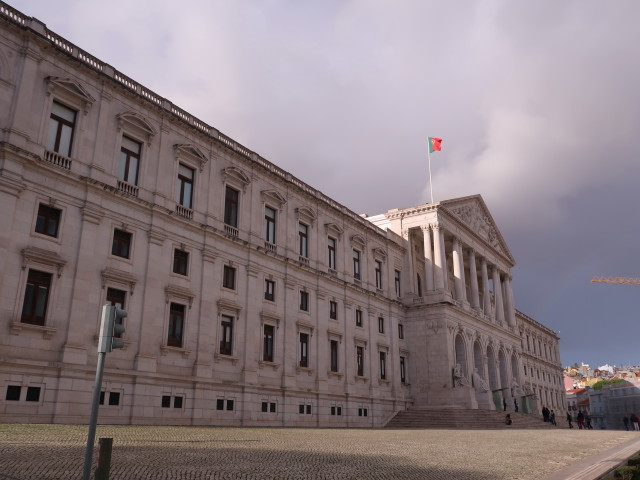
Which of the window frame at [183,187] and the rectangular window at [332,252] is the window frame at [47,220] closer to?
the window frame at [183,187]

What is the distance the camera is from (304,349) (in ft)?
130

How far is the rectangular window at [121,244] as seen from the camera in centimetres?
2798

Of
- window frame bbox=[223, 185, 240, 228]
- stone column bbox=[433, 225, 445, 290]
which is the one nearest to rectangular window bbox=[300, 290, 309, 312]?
window frame bbox=[223, 185, 240, 228]

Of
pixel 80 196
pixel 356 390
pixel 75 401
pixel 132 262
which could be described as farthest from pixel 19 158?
pixel 356 390

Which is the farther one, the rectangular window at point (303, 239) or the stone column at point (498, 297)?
the stone column at point (498, 297)

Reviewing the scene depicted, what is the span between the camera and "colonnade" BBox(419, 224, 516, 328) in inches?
2124

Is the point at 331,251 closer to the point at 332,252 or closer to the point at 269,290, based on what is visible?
the point at 332,252

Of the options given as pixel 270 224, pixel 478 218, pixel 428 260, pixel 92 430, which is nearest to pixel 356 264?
pixel 428 260

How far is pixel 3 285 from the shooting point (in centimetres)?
2264

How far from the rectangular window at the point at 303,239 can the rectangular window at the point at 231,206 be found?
6856mm

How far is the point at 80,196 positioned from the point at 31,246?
364 cm

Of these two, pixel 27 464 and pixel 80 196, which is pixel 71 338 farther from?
pixel 27 464

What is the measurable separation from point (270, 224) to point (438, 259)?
21007 mm

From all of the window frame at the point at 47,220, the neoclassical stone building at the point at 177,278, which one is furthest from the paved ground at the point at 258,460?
the window frame at the point at 47,220
